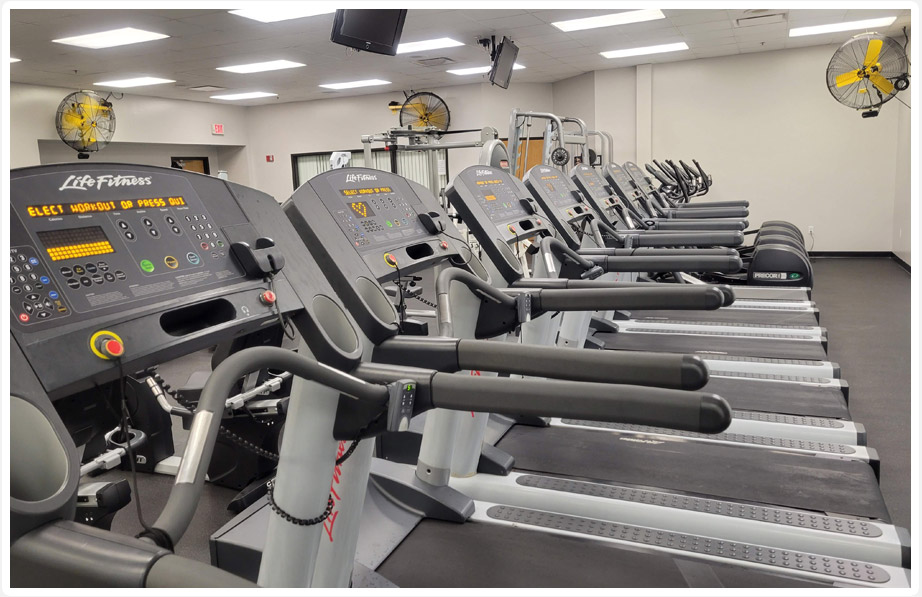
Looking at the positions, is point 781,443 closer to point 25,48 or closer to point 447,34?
point 447,34

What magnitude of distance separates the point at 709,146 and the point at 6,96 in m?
9.36

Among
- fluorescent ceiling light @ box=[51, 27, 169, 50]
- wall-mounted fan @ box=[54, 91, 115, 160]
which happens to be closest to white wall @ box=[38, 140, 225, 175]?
wall-mounted fan @ box=[54, 91, 115, 160]

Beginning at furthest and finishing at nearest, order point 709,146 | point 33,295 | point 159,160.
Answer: point 159,160 < point 709,146 < point 33,295

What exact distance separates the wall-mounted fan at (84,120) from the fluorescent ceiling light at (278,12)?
2.97 meters

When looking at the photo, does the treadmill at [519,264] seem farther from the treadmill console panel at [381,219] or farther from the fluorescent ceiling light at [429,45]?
the fluorescent ceiling light at [429,45]

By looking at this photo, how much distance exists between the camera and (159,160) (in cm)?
1147

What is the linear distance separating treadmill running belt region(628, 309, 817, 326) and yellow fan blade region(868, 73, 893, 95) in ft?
5.97

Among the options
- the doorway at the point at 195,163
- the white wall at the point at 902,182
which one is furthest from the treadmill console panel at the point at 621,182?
the doorway at the point at 195,163

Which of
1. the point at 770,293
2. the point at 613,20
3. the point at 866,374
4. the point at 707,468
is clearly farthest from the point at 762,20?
the point at 707,468

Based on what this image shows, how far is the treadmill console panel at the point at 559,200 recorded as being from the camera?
9.91 feet

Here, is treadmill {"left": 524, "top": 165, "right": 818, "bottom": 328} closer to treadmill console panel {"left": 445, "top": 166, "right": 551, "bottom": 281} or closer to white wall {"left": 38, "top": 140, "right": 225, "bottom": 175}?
treadmill console panel {"left": 445, "top": 166, "right": 551, "bottom": 281}

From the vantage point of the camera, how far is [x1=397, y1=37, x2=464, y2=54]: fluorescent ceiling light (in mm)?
7353

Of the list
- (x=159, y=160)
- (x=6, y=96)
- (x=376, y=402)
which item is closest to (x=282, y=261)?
(x=376, y=402)

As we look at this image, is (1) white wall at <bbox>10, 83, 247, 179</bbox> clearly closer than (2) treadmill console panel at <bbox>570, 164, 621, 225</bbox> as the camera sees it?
No
